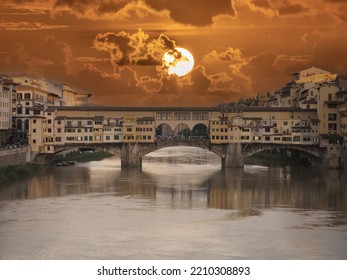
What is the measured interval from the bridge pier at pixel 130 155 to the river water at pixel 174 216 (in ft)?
9.16

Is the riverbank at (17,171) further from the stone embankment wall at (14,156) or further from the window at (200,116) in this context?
the window at (200,116)

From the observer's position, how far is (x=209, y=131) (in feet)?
85.2

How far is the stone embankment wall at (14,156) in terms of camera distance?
65.2 ft

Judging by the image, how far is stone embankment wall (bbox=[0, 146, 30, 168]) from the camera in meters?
19.9

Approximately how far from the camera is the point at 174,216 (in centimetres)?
1410

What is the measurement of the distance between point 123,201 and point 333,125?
1186 cm

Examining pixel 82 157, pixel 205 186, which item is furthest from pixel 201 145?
pixel 205 186

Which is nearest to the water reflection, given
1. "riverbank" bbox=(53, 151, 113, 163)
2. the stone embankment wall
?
the stone embankment wall

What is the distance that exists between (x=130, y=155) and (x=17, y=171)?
5838 mm

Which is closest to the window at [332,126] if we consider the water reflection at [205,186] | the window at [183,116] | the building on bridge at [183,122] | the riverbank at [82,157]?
the building on bridge at [183,122]

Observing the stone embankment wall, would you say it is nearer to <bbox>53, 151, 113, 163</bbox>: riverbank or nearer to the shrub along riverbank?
the shrub along riverbank

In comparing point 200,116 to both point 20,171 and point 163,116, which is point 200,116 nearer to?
point 163,116

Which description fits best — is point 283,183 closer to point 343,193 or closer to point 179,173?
point 343,193
